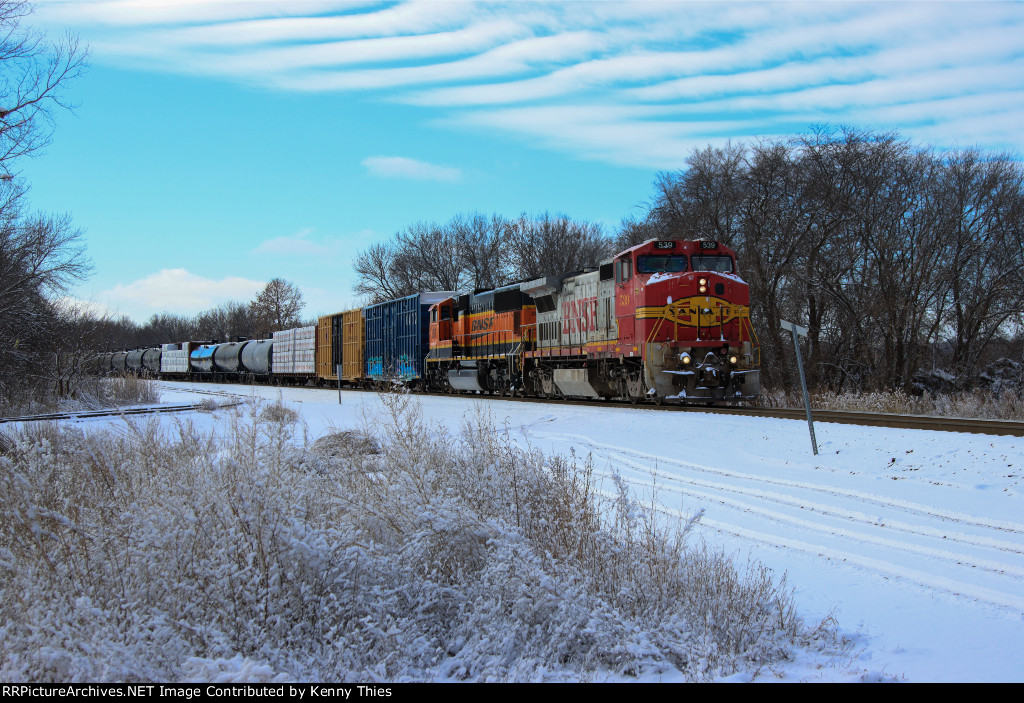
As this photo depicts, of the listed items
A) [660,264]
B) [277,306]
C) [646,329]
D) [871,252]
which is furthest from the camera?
[277,306]

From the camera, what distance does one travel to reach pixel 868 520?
6809 millimetres

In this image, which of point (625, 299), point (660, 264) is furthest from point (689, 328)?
point (625, 299)

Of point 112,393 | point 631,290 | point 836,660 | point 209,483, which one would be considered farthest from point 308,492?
point 112,393

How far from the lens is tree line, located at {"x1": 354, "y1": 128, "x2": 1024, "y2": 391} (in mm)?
26172

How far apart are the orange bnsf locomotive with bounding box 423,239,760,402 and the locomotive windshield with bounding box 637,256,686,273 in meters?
0.02

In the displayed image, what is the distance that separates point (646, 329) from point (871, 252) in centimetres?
1656

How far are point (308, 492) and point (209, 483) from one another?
2.36ft

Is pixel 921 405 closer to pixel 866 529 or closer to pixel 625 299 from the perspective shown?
pixel 625 299

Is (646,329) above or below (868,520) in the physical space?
above

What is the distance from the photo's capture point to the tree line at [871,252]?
2617 cm

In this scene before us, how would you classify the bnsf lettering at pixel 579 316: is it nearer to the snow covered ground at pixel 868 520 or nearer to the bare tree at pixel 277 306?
the snow covered ground at pixel 868 520

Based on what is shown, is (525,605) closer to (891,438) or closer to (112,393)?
(891,438)

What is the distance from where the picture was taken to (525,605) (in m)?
4.31
